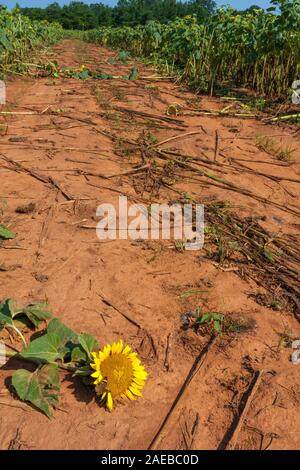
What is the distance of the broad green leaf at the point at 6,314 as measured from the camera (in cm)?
186

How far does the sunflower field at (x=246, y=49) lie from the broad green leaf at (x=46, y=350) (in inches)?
216

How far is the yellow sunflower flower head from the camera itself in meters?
1.63

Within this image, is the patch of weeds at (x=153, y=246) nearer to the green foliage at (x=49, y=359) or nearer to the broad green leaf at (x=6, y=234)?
the broad green leaf at (x=6, y=234)

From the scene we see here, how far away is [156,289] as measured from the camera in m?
2.30

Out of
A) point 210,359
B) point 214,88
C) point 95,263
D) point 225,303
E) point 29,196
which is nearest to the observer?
point 210,359

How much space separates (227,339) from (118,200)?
1.51 m

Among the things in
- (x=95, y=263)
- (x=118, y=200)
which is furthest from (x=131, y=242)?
(x=118, y=200)

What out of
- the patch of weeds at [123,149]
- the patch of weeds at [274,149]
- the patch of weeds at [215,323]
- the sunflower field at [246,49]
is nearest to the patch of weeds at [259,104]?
the sunflower field at [246,49]

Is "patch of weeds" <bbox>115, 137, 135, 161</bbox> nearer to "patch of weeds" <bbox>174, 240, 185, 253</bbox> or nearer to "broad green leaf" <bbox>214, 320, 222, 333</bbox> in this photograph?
"patch of weeds" <bbox>174, 240, 185, 253</bbox>

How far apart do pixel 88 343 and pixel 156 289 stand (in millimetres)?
615

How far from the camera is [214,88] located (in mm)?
7559

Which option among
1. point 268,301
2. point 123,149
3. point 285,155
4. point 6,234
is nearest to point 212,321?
point 268,301

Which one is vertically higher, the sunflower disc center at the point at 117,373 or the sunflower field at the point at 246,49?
the sunflower field at the point at 246,49

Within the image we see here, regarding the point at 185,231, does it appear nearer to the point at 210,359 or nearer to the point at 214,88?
the point at 210,359
